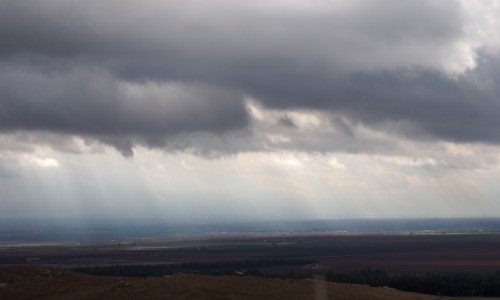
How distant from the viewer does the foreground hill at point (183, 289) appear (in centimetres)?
4728

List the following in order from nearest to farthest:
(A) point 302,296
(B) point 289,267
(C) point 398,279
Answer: (A) point 302,296
(C) point 398,279
(B) point 289,267

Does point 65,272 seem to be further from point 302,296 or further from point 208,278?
point 302,296

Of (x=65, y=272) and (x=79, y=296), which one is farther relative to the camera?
(x=65, y=272)

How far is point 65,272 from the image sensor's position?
59.7 meters

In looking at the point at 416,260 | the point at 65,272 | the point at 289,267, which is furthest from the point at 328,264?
→ the point at 65,272

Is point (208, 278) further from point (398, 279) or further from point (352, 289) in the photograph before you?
point (398, 279)

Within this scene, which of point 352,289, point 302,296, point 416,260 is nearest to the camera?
point 302,296

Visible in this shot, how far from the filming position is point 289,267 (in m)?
153

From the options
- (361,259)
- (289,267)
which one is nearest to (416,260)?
(361,259)

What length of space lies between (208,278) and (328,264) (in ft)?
365

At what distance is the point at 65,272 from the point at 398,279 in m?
48.4

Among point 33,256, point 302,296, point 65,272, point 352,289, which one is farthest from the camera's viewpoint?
point 33,256

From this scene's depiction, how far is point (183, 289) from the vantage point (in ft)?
158

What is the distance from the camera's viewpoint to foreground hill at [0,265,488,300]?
47.3m
